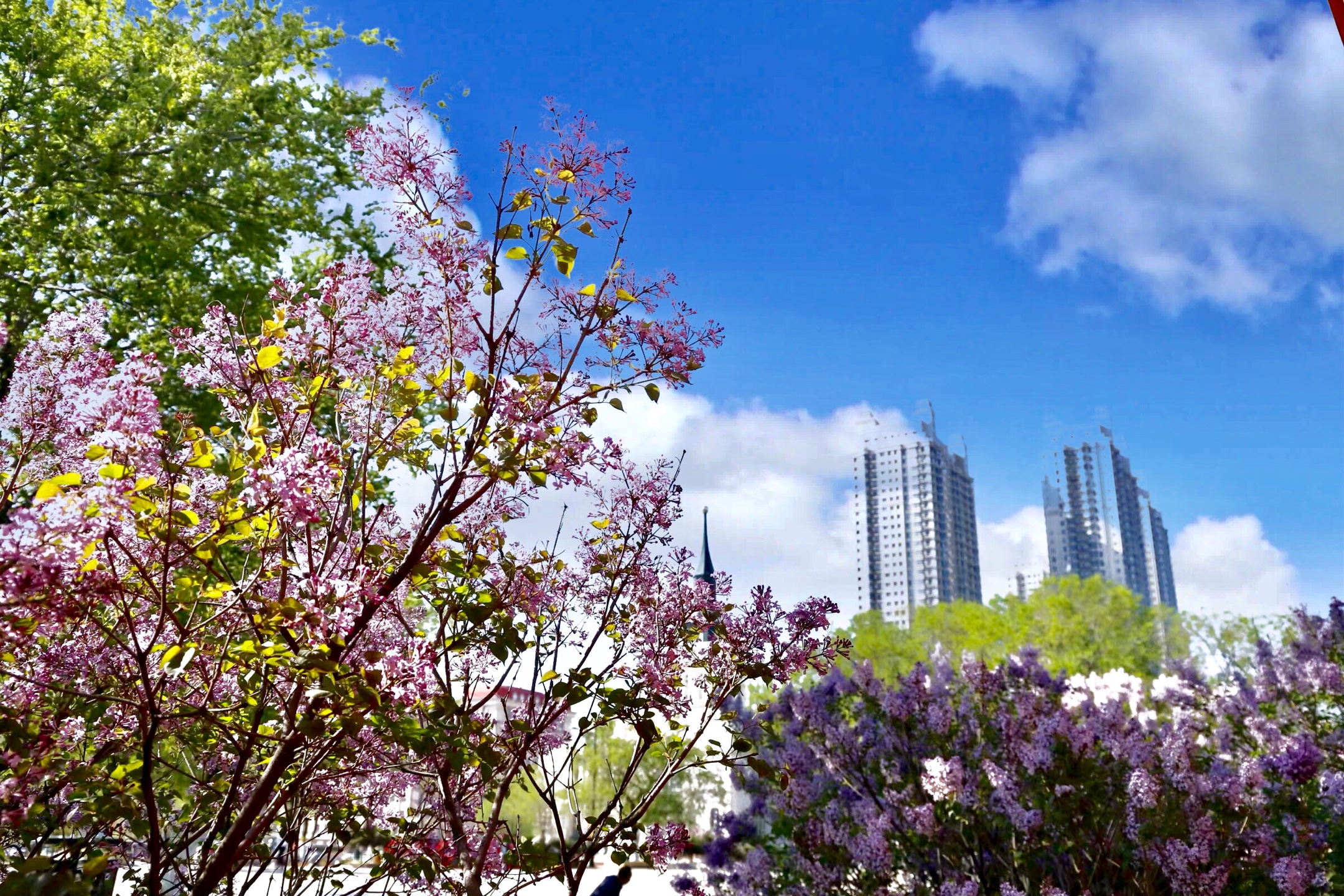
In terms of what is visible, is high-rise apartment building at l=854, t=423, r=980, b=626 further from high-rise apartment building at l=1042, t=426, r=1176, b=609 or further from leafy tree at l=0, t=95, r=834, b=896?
leafy tree at l=0, t=95, r=834, b=896

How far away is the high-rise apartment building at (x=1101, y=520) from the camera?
9638 cm

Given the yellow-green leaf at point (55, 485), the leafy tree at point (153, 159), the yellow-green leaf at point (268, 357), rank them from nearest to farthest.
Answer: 1. the yellow-green leaf at point (55, 485)
2. the yellow-green leaf at point (268, 357)
3. the leafy tree at point (153, 159)

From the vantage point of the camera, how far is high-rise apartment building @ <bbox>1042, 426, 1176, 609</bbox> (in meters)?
96.4

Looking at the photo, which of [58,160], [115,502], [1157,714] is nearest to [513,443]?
[115,502]

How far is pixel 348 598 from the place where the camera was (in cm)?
163

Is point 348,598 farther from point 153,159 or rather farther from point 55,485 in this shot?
point 153,159

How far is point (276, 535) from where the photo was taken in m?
1.83

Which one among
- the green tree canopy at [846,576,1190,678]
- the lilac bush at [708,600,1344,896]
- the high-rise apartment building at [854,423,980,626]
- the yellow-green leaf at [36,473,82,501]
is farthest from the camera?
A: the high-rise apartment building at [854,423,980,626]

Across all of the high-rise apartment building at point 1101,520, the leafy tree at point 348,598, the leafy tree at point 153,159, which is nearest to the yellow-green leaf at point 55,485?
the leafy tree at point 348,598

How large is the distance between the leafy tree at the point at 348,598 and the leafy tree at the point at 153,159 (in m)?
8.17

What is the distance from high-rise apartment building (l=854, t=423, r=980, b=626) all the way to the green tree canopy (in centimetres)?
4741

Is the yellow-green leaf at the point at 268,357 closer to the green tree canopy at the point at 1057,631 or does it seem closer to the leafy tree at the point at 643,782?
the leafy tree at the point at 643,782

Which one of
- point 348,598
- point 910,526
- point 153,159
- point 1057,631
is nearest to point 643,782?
point 1057,631

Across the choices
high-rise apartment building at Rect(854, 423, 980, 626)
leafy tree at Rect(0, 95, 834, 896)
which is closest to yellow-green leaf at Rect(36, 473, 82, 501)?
leafy tree at Rect(0, 95, 834, 896)
